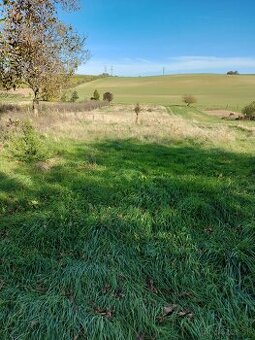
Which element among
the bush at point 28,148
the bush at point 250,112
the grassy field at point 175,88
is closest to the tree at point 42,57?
the bush at point 28,148

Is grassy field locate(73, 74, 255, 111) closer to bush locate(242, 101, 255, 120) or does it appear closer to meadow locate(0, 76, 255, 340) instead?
bush locate(242, 101, 255, 120)

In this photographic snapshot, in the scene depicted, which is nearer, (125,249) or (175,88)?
(125,249)

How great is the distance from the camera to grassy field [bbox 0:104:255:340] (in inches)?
185

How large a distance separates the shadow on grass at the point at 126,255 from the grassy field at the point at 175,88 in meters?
72.1

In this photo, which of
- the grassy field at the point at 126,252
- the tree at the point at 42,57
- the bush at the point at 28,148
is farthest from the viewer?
the tree at the point at 42,57

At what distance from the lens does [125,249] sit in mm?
6129

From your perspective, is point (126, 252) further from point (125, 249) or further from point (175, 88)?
point (175, 88)

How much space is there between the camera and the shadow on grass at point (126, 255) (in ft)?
15.5

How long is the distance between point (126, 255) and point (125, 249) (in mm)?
143

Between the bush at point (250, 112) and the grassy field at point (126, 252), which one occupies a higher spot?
the grassy field at point (126, 252)

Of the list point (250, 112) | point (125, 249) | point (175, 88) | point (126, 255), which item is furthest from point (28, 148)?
point (175, 88)

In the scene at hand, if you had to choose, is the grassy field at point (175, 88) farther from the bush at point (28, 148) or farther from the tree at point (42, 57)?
the bush at point (28, 148)

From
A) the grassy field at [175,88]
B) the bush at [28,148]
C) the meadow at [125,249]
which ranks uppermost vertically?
the bush at [28,148]

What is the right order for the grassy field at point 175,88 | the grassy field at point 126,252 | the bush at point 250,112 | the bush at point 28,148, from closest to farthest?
the grassy field at point 126,252 → the bush at point 28,148 → the bush at point 250,112 → the grassy field at point 175,88
